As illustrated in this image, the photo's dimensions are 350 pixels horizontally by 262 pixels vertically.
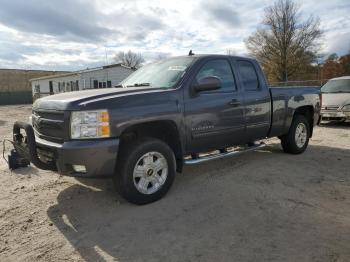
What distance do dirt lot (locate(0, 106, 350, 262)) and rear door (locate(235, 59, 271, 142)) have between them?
71 centimetres

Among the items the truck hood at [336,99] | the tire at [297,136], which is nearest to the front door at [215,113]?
the tire at [297,136]

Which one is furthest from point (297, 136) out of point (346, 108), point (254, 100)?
point (346, 108)

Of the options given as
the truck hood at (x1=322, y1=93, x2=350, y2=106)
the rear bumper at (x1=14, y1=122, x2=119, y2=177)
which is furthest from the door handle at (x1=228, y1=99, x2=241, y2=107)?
the truck hood at (x1=322, y1=93, x2=350, y2=106)

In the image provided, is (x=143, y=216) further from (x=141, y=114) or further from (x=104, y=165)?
(x=141, y=114)

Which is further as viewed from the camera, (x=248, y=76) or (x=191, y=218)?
(x=248, y=76)

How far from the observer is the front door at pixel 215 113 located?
4.84 metres

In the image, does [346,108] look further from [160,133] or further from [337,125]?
[160,133]

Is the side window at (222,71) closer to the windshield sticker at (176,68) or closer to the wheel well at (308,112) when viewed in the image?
the windshield sticker at (176,68)

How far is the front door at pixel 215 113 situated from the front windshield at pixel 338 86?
7890 mm

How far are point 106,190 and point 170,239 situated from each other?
5.89ft

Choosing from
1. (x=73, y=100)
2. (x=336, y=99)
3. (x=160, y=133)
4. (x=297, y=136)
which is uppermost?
(x=73, y=100)

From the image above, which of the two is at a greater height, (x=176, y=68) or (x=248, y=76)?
(x=176, y=68)

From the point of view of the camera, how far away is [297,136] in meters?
7.26

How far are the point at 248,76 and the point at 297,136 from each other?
84.0 inches
